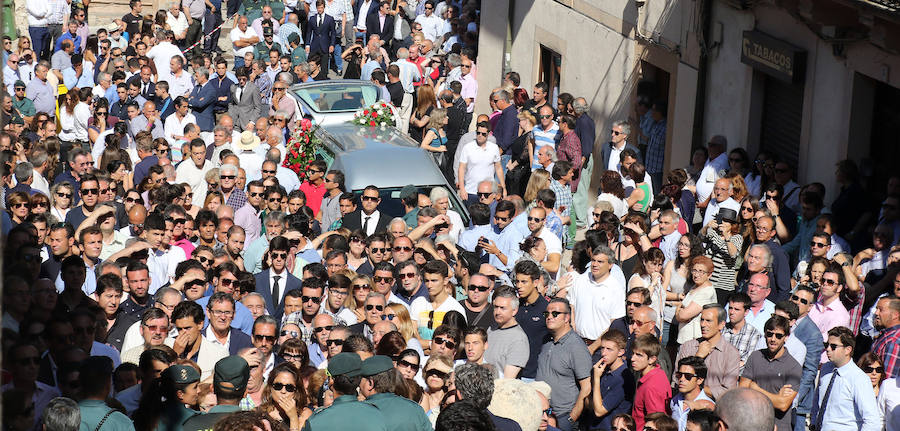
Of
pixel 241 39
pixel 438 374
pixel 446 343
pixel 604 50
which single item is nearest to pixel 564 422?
pixel 446 343

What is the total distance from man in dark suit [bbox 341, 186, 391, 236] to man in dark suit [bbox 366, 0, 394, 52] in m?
12.9

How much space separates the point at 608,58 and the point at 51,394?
41.3 ft

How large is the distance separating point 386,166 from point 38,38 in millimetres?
13551

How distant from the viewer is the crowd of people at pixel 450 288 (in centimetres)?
693

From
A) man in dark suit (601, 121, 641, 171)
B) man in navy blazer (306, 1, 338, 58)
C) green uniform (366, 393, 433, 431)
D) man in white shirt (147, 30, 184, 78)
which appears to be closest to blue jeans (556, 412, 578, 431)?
green uniform (366, 393, 433, 431)

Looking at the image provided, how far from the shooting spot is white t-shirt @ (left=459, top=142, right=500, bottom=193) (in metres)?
→ 15.3

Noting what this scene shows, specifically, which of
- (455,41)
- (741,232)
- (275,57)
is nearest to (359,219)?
(741,232)

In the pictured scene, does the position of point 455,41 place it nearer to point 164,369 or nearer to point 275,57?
point 275,57

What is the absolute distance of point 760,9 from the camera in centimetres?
1408

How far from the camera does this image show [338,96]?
18.7 metres

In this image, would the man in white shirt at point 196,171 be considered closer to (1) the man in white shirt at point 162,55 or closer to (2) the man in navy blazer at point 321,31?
(1) the man in white shirt at point 162,55

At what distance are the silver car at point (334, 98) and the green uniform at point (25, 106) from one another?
13.2ft

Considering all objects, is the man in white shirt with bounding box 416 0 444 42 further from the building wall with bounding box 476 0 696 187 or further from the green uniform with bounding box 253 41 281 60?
the green uniform with bounding box 253 41 281 60

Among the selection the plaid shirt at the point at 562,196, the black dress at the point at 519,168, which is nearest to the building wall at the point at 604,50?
the black dress at the point at 519,168
